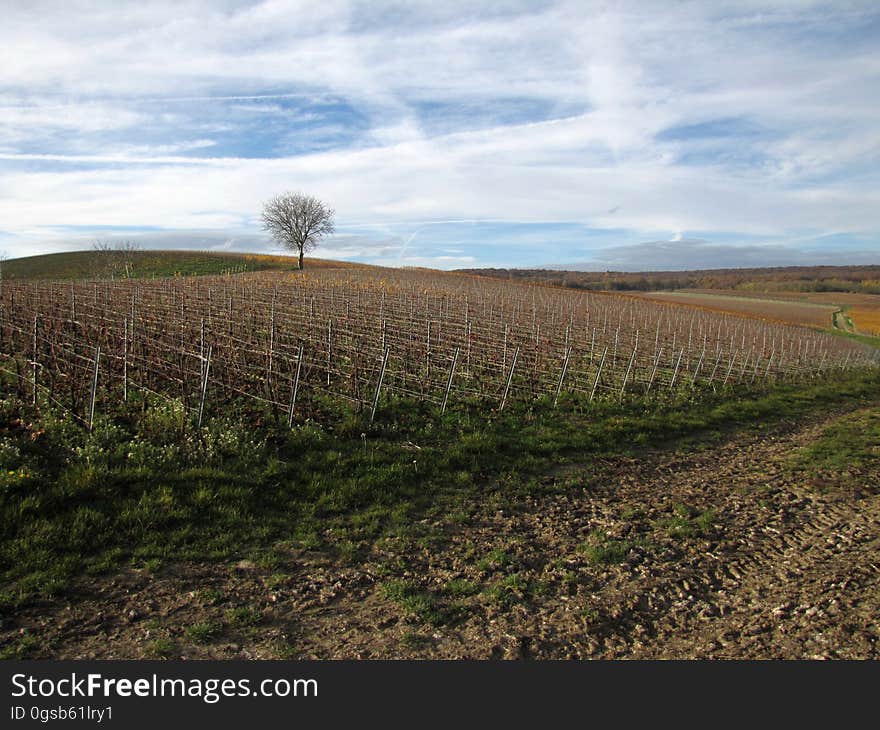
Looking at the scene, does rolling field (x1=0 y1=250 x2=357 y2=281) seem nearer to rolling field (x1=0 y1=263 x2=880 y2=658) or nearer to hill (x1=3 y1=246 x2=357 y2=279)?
hill (x1=3 y1=246 x2=357 y2=279)

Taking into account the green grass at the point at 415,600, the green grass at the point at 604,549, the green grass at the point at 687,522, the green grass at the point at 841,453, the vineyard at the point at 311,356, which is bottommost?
the green grass at the point at 841,453

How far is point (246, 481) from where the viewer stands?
22.0 ft

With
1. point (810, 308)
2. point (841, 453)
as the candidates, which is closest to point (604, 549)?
point (841, 453)

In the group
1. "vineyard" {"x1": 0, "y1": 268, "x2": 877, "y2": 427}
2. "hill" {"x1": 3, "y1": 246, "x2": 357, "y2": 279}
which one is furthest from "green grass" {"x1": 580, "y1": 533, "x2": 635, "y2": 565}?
"hill" {"x1": 3, "y1": 246, "x2": 357, "y2": 279}

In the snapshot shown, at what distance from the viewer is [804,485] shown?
322 inches

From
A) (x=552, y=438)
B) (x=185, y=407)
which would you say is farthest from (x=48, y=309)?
(x=552, y=438)

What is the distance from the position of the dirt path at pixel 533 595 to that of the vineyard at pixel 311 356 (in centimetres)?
366

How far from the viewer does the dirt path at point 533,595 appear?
4172mm

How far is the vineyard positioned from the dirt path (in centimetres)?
366

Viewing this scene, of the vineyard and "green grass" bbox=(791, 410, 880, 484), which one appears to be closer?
"green grass" bbox=(791, 410, 880, 484)

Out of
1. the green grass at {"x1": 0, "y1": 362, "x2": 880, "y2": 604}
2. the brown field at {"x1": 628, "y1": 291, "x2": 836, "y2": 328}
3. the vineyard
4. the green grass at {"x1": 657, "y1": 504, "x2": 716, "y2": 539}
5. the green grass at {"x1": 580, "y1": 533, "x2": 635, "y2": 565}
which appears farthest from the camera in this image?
the brown field at {"x1": 628, "y1": 291, "x2": 836, "y2": 328}

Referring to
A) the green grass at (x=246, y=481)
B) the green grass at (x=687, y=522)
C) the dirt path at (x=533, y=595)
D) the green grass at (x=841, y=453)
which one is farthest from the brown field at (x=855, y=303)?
the dirt path at (x=533, y=595)

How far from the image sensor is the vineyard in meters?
9.62

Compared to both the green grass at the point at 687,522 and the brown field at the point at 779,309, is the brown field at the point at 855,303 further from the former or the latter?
the green grass at the point at 687,522
